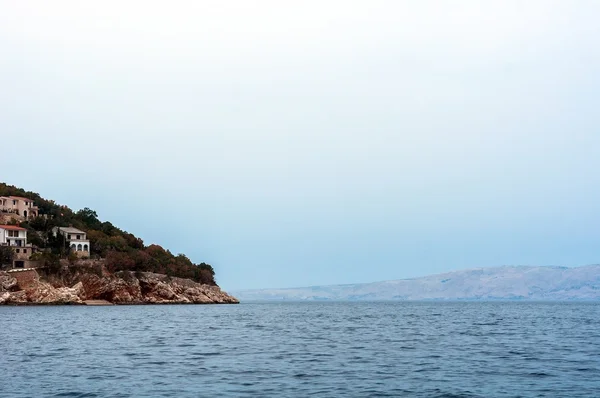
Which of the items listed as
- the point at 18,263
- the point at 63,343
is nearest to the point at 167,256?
the point at 18,263

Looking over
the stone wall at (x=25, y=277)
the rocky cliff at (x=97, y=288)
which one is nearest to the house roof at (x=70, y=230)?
the rocky cliff at (x=97, y=288)

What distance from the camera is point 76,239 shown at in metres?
150

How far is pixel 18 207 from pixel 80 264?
3403 cm

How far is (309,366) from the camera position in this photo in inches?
1357

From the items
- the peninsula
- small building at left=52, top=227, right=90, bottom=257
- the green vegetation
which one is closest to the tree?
the peninsula

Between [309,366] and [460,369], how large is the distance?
8007 millimetres

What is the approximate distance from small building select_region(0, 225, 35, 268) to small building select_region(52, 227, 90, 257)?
9.75 m

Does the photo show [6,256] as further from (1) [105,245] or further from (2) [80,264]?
(1) [105,245]

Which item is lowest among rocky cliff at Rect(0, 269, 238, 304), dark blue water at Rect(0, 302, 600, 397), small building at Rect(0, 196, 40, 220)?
dark blue water at Rect(0, 302, 600, 397)

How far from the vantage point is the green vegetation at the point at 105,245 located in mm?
145500

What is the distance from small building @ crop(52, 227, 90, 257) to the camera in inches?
5861

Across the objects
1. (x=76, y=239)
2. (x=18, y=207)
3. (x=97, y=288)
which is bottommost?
(x=97, y=288)

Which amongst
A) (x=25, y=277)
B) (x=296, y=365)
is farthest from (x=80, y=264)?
(x=296, y=365)

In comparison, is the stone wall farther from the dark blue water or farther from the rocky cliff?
the dark blue water
